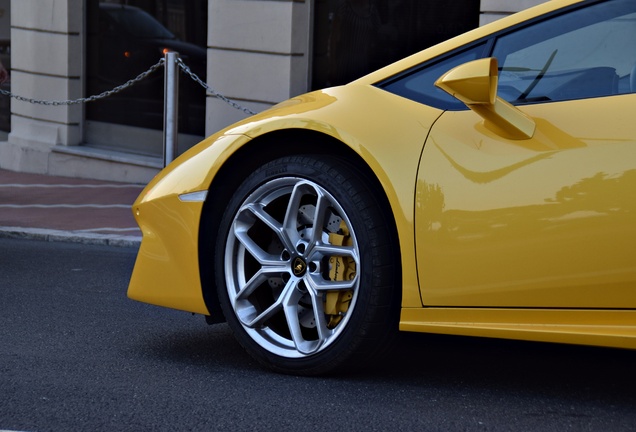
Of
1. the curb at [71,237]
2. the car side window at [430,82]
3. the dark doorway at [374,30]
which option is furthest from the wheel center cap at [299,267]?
the dark doorway at [374,30]

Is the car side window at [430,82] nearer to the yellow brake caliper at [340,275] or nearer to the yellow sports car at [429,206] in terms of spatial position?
the yellow sports car at [429,206]

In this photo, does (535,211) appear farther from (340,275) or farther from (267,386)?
(267,386)

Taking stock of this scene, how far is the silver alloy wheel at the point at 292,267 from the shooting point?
4207 mm

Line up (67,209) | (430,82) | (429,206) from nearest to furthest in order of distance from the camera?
(429,206), (430,82), (67,209)

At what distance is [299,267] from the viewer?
169 inches

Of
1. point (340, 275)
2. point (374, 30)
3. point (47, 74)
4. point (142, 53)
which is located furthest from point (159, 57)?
point (340, 275)

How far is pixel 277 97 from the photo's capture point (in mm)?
11289

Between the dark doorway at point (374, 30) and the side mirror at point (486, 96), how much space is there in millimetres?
Result: 6745

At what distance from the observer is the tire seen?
4090 mm

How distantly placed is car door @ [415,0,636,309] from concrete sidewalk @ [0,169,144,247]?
4625mm

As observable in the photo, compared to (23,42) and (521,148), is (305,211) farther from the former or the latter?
(23,42)

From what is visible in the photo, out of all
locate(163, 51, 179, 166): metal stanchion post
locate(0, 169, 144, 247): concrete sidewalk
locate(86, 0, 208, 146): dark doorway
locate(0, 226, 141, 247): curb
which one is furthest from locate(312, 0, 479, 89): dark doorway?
locate(0, 226, 141, 247): curb

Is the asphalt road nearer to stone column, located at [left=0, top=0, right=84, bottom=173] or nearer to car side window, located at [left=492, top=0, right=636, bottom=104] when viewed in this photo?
car side window, located at [left=492, top=0, right=636, bottom=104]

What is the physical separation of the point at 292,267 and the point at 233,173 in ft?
1.55
